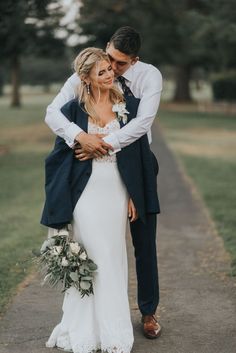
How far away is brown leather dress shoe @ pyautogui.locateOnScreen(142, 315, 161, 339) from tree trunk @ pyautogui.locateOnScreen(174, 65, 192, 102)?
1687 inches

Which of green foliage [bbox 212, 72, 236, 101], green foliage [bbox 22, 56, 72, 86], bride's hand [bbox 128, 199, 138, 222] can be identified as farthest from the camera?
green foliage [bbox 22, 56, 72, 86]

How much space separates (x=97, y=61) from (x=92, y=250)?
1.23 m

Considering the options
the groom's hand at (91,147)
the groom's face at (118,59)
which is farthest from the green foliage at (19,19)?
the groom's hand at (91,147)

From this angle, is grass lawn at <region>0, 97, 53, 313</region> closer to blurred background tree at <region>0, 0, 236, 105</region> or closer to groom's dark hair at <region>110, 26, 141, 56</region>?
groom's dark hair at <region>110, 26, 141, 56</region>

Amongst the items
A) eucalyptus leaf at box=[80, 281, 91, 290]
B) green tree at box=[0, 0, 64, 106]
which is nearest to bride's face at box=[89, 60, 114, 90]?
eucalyptus leaf at box=[80, 281, 91, 290]

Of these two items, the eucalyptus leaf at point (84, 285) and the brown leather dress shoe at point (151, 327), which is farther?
the brown leather dress shoe at point (151, 327)

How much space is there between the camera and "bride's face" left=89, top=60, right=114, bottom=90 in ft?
12.9

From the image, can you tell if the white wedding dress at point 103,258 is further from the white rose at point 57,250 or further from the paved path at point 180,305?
the paved path at point 180,305

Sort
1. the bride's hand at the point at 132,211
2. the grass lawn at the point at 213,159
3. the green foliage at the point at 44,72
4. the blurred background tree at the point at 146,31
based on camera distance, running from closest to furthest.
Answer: the bride's hand at the point at 132,211 → the grass lawn at the point at 213,159 → the blurred background tree at the point at 146,31 → the green foliage at the point at 44,72

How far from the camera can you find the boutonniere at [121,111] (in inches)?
160

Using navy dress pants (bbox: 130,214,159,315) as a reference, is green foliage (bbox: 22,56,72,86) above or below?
below

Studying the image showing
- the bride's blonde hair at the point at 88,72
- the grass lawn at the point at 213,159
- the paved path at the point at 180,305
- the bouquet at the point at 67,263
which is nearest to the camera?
the bride's blonde hair at the point at 88,72

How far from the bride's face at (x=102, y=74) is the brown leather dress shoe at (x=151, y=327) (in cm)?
174

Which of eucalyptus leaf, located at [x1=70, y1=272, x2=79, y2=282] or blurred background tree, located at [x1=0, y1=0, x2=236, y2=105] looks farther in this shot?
blurred background tree, located at [x1=0, y1=0, x2=236, y2=105]
